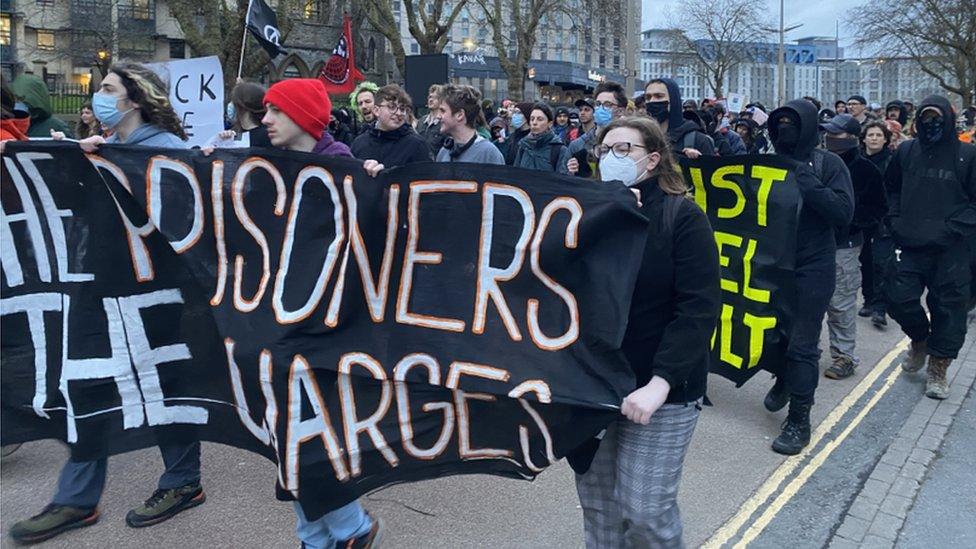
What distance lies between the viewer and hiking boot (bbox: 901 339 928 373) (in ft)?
20.8

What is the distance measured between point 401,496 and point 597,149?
206 cm

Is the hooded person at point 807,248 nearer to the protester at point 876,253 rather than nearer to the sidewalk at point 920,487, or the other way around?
the sidewalk at point 920,487

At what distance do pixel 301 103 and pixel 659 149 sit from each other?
1.46 metres

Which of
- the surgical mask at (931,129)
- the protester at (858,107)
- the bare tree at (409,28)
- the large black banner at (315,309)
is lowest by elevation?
the large black banner at (315,309)

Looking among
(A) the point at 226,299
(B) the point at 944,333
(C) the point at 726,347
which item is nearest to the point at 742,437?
(C) the point at 726,347

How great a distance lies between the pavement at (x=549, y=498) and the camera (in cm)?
369

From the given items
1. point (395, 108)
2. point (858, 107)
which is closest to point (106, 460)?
point (395, 108)

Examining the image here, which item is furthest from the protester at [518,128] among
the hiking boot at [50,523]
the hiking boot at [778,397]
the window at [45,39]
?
the window at [45,39]

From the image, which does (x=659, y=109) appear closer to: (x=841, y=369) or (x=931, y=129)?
(x=931, y=129)

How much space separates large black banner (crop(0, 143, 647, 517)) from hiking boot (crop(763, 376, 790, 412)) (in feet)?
9.92

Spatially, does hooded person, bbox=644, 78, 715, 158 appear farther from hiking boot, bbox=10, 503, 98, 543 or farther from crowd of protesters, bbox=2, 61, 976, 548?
hiking boot, bbox=10, 503, 98, 543

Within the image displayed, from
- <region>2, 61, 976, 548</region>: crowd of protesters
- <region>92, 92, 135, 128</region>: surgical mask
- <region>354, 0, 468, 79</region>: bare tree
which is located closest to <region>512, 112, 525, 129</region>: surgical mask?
<region>2, 61, 976, 548</region>: crowd of protesters

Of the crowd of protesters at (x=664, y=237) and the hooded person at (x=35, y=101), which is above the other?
the hooded person at (x=35, y=101)

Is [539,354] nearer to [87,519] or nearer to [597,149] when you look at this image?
[597,149]
